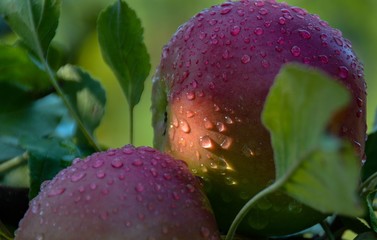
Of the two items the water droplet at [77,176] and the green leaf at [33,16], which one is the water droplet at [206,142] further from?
the green leaf at [33,16]

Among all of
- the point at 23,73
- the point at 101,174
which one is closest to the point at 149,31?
the point at 23,73

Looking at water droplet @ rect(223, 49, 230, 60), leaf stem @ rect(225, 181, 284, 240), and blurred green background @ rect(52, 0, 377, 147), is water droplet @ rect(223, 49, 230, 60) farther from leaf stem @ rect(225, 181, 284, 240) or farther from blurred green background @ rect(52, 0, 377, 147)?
blurred green background @ rect(52, 0, 377, 147)

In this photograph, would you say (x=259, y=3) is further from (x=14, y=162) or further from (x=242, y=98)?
(x=14, y=162)

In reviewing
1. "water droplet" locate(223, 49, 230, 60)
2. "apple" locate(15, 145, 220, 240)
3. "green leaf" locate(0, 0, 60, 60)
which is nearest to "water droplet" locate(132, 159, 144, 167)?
"apple" locate(15, 145, 220, 240)

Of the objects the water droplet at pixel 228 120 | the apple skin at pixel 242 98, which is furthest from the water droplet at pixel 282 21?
the water droplet at pixel 228 120

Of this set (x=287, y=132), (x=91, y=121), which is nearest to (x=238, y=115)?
(x=287, y=132)

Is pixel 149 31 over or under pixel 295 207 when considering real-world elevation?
under
